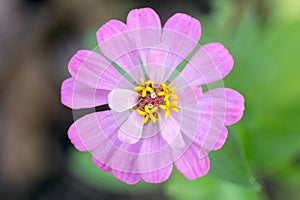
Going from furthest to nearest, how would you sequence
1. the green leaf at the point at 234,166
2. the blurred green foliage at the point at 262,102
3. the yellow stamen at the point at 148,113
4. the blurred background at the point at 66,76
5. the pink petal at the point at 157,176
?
1. the blurred background at the point at 66,76
2. the blurred green foliage at the point at 262,102
3. the green leaf at the point at 234,166
4. the yellow stamen at the point at 148,113
5. the pink petal at the point at 157,176

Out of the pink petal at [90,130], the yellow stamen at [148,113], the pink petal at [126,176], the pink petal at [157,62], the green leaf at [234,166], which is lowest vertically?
the green leaf at [234,166]

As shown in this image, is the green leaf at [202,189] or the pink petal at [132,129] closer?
the pink petal at [132,129]

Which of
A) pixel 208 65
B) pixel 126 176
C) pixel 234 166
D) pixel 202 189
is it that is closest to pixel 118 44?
pixel 208 65

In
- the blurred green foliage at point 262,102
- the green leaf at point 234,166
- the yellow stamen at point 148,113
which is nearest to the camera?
the yellow stamen at point 148,113

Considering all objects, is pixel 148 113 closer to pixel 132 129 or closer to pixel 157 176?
pixel 132 129

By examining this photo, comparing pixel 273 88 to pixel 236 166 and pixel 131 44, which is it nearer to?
pixel 236 166

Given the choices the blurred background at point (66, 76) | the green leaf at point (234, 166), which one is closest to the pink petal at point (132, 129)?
the green leaf at point (234, 166)

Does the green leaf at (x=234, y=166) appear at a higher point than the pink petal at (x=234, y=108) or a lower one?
lower

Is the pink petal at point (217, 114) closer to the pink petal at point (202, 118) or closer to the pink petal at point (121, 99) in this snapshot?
the pink petal at point (202, 118)

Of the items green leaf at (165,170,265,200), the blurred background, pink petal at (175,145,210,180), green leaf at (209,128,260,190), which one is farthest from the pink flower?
the blurred background
